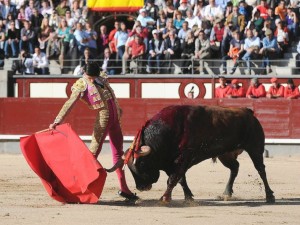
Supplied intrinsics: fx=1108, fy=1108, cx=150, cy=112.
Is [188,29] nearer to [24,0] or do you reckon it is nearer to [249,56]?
[249,56]

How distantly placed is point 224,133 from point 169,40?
8.51m

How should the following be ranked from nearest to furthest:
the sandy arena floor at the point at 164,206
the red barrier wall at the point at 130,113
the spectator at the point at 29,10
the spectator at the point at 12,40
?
the sandy arena floor at the point at 164,206, the red barrier wall at the point at 130,113, the spectator at the point at 12,40, the spectator at the point at 29,10

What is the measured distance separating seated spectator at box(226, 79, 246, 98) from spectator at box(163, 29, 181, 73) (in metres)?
1.40

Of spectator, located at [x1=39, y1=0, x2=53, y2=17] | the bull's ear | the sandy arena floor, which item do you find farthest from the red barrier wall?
the bull's ear

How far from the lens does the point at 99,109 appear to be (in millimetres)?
10148

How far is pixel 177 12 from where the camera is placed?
19.1 meters

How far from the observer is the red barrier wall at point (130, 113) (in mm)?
17266

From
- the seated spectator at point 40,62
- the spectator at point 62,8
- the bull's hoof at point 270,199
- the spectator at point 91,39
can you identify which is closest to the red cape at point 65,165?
the bull's hoof at point 270,199

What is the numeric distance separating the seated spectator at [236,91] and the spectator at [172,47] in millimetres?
1398

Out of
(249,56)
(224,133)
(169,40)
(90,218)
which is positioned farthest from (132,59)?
(90,218)

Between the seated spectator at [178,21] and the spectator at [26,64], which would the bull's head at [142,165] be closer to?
the seated spectator at [178,21]

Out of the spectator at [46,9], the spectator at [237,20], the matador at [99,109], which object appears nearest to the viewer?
the matador at [99,109]

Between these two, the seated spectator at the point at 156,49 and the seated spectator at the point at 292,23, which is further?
the seated spectator at the point at 156,49

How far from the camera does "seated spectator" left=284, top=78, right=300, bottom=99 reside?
17391 mm
